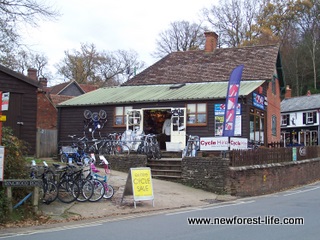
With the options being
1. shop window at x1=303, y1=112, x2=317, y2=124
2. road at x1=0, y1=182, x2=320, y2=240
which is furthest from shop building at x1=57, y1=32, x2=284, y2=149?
shop window at x1=303, y1=112, x2=317, y2=124

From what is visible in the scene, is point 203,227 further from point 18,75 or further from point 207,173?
point 18,75

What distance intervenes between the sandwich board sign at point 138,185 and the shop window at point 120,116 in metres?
12.9

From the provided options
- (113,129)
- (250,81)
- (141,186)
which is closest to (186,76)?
(250,81)

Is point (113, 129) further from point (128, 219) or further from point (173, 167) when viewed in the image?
point (128, 219)

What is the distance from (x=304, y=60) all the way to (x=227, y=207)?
1987 inches

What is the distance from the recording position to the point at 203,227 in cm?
955

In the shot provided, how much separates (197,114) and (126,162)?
20.7ft

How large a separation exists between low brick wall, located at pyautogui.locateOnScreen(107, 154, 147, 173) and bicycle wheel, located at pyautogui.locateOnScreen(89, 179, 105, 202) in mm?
5824

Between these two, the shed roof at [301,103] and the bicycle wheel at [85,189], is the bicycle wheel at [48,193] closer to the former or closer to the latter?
the bicycle wheel at [85,189]

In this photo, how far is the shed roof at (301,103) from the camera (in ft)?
166

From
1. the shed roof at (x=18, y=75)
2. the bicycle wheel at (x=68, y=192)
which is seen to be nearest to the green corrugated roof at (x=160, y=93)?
the shed roof at (x=18, y=75)

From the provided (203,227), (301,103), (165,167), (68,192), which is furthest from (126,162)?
(301,103)

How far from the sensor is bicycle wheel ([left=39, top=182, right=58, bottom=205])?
1275 cm

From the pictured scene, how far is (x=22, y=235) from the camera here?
920cm
